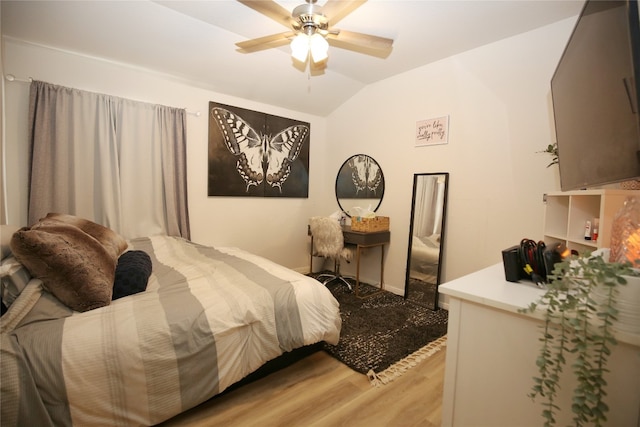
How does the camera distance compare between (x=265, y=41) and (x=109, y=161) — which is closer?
(x=265, y=41)

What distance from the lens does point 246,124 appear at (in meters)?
3.49

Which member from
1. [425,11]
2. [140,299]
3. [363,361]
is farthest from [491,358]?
[425,11]

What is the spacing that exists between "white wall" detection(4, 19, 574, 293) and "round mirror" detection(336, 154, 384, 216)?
0.39ft

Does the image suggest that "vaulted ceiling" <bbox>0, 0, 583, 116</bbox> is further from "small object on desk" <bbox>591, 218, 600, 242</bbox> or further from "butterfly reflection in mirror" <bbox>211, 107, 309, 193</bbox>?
"small object on desk" <bbox>591, 218, 600, 242</bbox>

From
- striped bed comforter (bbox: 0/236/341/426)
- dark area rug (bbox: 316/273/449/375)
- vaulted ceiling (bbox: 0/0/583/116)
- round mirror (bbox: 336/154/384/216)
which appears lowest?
dark area rug (bbox: 316/273/449/375)

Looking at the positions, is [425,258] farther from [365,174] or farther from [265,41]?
[265,41]

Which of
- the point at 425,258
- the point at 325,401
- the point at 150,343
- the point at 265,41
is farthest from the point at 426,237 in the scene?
the point at 150,343

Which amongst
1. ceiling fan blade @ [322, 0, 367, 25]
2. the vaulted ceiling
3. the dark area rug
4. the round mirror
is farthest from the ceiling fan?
the dark area rug

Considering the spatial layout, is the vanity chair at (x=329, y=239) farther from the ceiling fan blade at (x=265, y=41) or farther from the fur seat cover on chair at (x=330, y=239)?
the ceiling fan blade at (x=265, y=41)

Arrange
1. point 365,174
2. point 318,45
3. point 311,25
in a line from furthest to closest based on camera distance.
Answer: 1. point 365,174
2. point 318,45
3. point 311,25

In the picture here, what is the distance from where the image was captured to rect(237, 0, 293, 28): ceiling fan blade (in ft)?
5.20

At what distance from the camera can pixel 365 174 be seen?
12.2 feet

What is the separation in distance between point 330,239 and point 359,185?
96 centimetres

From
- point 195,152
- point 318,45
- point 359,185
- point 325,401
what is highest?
point 318,45
